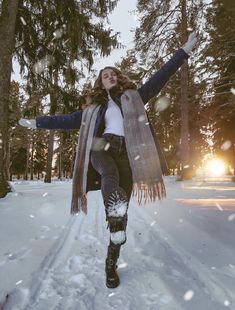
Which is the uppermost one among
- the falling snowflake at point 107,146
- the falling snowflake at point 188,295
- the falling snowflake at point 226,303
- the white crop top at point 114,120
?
the white crop top at point 114,120

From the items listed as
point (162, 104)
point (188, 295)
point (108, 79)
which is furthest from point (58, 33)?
point (162, 104)

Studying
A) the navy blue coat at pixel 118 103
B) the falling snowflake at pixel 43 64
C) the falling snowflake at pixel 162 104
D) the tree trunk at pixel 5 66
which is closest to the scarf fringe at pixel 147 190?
the navy blue coat at pixel 118 103

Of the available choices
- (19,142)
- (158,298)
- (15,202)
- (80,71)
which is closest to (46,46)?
(80,71)

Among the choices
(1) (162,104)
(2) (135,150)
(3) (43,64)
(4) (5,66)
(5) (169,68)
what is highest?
(1) (162,104)

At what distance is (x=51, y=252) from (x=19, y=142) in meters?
43.2

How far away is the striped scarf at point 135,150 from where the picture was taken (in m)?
3.00

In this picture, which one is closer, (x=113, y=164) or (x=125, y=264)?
(x=113, y=164)

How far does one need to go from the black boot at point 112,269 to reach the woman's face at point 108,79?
1483 mm

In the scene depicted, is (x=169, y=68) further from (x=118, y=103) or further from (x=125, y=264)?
(x=125, y=264)

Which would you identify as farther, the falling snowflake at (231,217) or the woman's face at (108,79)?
the falling snowflake at (231,217)

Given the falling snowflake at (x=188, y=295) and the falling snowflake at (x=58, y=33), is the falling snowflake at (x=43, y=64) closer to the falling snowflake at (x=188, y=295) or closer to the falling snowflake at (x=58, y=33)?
the falling snowflake at (x=58, y=33)

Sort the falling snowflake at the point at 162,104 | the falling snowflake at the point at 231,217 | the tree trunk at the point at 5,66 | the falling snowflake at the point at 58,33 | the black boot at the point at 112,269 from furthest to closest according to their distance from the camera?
1. the falling snowflake at the point at 162,104
2. the falling snowflake at the point at 58,33
3. the tree trunk at the point at 5,66
4. the falling snowflake at the point at 231,217
5. the black boot at the point at 112,269

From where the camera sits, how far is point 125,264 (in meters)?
3.06

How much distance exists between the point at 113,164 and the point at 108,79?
2.90 feet
